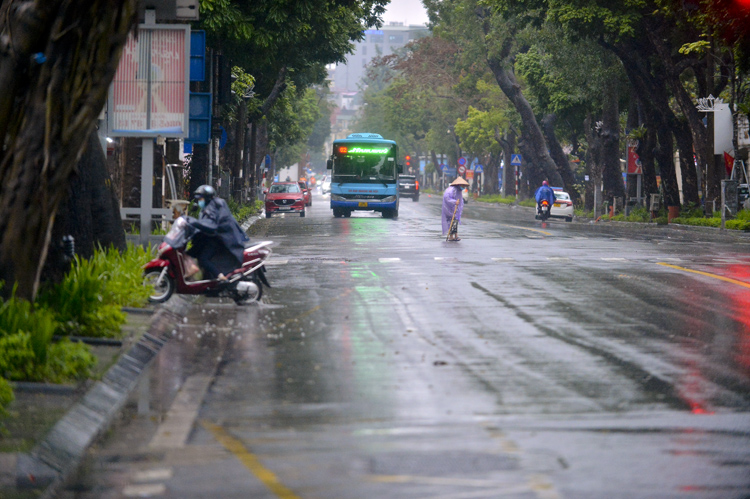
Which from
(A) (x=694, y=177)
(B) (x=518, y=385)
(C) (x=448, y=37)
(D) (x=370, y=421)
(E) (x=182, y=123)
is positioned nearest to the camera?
(D) (x=370, y=421)

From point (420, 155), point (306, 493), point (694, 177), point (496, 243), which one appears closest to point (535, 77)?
point (694, 177)

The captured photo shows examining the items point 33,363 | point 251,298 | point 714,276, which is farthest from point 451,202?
point 33,363

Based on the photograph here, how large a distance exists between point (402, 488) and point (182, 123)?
1377cm

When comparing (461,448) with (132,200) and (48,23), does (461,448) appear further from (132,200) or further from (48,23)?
(132,200)

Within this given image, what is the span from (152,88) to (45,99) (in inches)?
394

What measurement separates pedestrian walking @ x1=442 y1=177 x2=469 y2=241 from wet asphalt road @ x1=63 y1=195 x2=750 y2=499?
12.0 meters

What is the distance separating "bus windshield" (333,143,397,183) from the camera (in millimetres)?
Answer: 49438

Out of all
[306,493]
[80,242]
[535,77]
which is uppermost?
[535,77]

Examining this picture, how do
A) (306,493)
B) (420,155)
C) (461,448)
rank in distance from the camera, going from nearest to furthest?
(306,493), (461,448), (420,155)

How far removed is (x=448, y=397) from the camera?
28.0ft

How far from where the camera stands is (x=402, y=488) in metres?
6.03

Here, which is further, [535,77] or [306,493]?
[535,77]

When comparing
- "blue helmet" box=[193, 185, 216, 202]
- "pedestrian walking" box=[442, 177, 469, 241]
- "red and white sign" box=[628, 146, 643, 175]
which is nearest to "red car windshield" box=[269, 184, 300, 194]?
"red and white sign" box=[628, 146, 643, 175]

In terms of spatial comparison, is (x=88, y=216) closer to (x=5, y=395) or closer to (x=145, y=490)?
(x=5, y=395)
